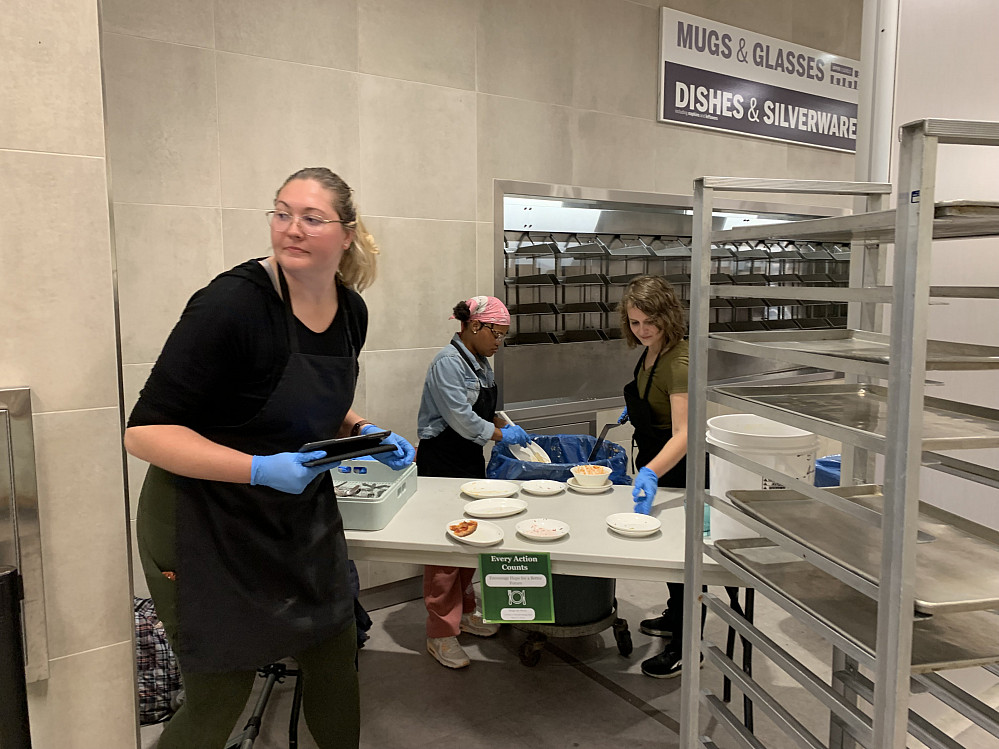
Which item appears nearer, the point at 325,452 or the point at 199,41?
the point at 325,452

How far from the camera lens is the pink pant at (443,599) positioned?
10.3 ft

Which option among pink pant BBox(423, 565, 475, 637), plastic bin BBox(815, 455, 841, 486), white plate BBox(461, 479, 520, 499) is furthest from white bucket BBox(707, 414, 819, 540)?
pink pant BBox(423, 565, 475, 637)

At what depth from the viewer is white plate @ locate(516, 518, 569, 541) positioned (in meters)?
2.17

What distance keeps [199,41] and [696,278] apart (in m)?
2.55

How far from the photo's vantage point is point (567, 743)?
8.60 ft

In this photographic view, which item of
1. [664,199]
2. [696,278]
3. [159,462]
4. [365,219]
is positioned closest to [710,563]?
[696,278]

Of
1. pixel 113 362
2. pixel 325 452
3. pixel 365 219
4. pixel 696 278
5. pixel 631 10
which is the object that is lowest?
pixel 325 452

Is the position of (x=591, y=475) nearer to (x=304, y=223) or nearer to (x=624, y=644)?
(x=624, y=644)

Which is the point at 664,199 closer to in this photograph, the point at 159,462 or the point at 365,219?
the point at 365,219

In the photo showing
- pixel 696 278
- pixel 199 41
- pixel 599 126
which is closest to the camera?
pixel 696 278

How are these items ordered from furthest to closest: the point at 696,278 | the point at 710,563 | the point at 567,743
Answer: the point at 567,743 → the point at 710,563 → the point at 696,278

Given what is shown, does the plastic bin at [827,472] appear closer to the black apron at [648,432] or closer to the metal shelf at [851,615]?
the black apron at [648,432]

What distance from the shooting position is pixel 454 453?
3346mm

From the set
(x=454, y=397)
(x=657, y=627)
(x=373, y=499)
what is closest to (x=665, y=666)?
(x=657, y=627)
